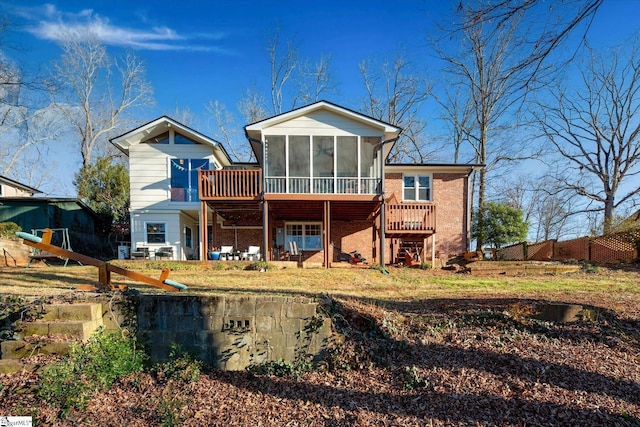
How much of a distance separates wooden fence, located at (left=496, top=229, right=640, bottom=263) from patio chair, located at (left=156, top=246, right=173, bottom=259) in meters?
17.3

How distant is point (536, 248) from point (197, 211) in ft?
59.7

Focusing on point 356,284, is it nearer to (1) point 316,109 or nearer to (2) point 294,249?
(2) point 294,249

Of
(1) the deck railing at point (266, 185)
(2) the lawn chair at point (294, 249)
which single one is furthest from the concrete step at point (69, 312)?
(2) the lawn chair at point (294, 249)

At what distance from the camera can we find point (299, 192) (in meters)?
14.3

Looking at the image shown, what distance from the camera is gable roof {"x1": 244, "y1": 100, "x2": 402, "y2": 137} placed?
47.0 ft

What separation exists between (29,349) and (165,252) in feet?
36.2

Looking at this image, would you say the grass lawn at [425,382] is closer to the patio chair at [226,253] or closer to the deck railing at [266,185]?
the deck railing at [266,185]

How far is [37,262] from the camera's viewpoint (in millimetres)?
12977

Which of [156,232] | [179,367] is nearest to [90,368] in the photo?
[179,367]

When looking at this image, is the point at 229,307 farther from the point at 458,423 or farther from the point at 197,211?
the point at 197,211

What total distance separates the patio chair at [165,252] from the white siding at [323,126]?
22.8 ft

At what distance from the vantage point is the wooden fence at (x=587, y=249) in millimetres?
14359

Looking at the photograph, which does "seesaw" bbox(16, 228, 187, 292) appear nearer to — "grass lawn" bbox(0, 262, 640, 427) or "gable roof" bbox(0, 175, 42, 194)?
"grass lawn" bbox(0, 262, 640, 427)

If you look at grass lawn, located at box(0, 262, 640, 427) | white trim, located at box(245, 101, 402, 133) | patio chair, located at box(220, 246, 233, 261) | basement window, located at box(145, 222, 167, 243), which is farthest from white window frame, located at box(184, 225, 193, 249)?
grass lawn, located at box(0, 262, 640, 427)
